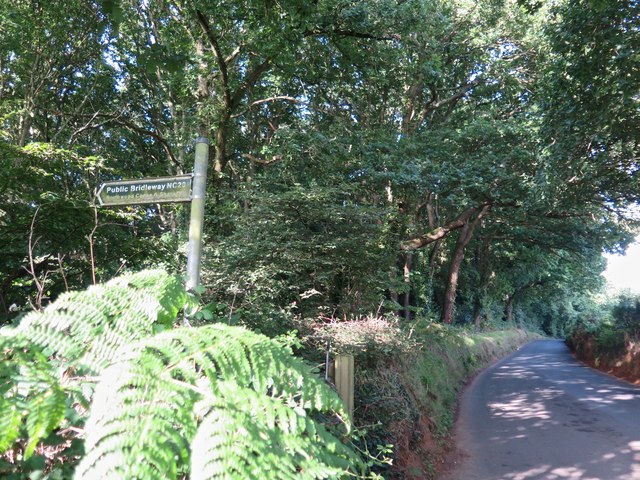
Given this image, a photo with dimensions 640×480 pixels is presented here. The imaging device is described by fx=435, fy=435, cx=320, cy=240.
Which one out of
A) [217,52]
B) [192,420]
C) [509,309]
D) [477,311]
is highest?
[217,52]

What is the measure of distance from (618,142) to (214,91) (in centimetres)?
1083

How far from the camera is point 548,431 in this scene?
7781 millimetres

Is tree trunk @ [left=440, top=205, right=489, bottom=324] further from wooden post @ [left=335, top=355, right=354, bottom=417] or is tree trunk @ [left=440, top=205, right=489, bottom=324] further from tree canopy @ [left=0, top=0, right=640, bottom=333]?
wooden post @ [left=335, top=355, right=354, bottom=417]

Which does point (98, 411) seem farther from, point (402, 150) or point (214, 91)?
point (402, 150)

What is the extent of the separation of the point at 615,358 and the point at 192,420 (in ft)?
68.2

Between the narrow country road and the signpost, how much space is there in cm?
481

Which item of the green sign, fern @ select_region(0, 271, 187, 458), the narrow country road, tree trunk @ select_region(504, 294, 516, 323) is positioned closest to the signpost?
the green sign

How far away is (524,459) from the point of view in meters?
6.35

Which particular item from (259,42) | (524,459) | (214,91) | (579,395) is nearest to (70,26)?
(214,91)

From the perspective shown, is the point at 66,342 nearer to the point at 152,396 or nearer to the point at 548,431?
the point at 152,396

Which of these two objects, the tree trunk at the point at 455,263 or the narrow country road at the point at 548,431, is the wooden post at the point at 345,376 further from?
the tree trunk at the point at 455,263

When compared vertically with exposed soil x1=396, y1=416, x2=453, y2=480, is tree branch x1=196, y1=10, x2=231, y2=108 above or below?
above

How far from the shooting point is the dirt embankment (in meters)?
15.3

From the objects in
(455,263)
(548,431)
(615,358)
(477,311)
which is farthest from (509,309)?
(548,431)
